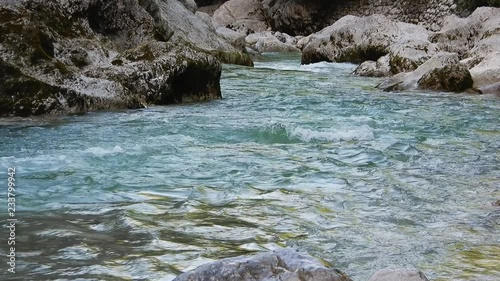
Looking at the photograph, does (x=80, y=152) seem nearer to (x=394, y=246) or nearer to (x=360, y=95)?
(x=394, y=246)

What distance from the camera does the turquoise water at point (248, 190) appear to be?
3467 millimetres

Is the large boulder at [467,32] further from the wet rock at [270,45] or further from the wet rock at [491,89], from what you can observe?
the wet rock at [270,45]

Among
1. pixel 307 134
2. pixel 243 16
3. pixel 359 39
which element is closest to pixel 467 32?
pixel 359 39

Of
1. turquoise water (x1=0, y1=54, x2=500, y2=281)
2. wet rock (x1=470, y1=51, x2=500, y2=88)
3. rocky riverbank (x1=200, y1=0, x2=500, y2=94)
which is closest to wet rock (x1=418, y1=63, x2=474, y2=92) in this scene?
rocky riverbank (x1=200, y1=0, x2=500, y2=94)

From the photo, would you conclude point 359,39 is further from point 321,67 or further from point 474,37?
point 474,37

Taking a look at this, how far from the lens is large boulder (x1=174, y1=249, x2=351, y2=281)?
2.52 metres

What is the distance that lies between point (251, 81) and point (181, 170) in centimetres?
902

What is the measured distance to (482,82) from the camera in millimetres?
13203

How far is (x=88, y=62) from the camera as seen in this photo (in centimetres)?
1003

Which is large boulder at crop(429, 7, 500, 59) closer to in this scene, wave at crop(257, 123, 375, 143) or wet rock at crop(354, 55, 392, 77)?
wet rock at crop(354, 55, 392, 77)

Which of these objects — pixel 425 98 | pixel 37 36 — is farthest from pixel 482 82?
pixel 37 36

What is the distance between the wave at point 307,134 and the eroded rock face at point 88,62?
2709 mm

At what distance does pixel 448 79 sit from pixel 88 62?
6.82m

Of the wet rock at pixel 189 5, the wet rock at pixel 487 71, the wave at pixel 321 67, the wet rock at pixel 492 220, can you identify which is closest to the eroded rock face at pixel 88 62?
the wet rock at pixel 487 71
